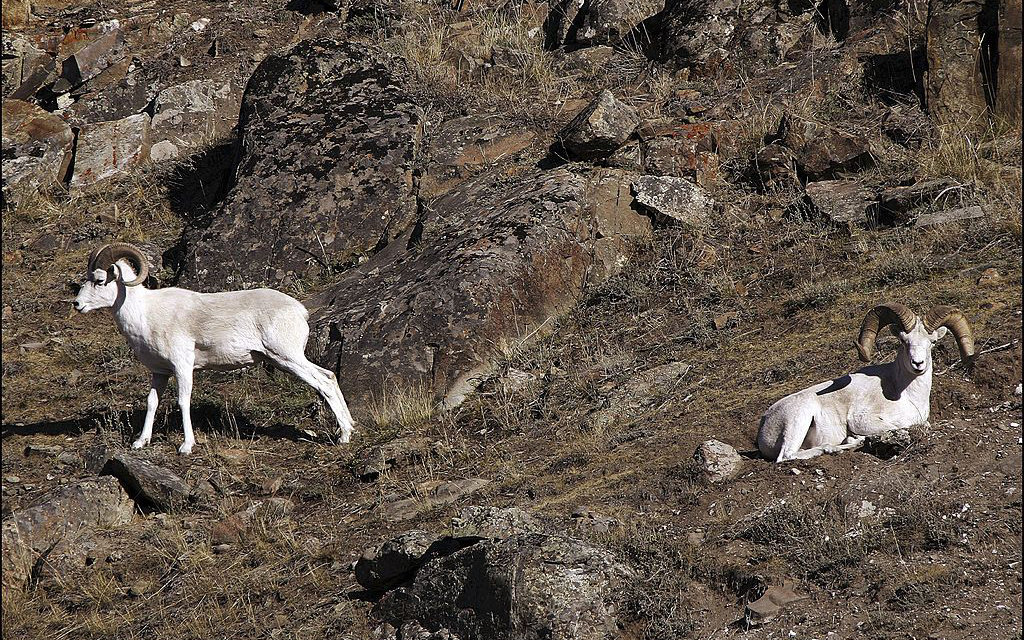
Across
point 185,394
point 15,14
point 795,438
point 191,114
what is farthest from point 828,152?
point 15,14

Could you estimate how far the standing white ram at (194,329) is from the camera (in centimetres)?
1078

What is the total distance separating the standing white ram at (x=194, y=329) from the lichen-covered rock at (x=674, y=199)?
4.42m

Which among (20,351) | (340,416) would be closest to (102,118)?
(20,351)

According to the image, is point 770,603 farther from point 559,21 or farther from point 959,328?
point 559,21

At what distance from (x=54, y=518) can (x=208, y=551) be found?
4.42 ft

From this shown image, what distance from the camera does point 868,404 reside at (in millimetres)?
8219

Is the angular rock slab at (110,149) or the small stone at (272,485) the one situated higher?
the angular rock slab at (110,149)

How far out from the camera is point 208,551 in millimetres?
8891

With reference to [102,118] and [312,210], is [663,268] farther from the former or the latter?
[102,118]

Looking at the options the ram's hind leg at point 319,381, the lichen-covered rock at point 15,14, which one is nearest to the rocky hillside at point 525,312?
the ram's hind leg at point 319,381

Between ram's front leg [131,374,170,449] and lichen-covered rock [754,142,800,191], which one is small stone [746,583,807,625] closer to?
ram's front leg [131,374,170,449]

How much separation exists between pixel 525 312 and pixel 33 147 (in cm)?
1046

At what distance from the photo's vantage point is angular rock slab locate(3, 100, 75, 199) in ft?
59.8

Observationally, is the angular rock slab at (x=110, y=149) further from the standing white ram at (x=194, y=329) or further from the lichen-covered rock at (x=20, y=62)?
the standing white ram at (x=194, y=329)
